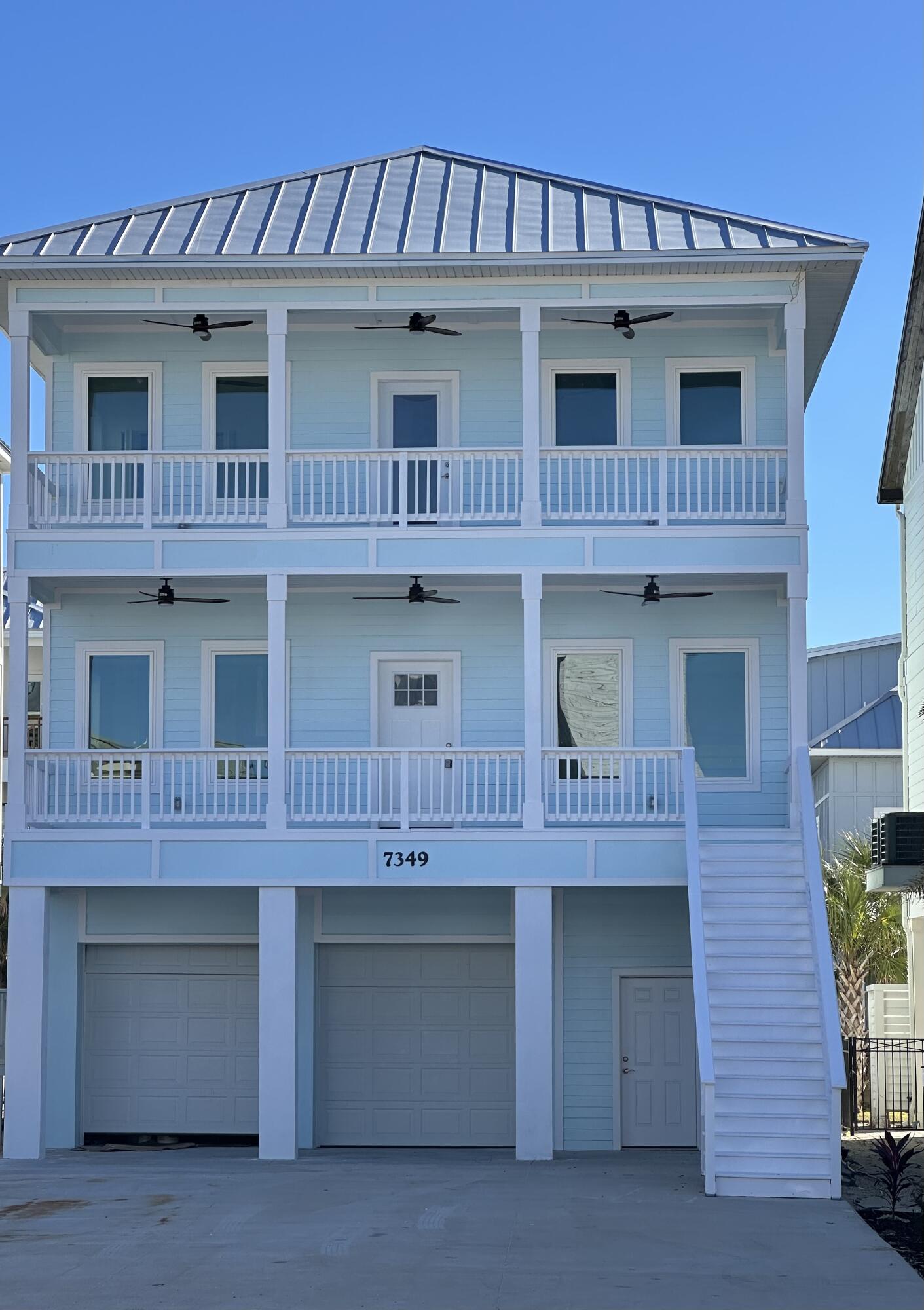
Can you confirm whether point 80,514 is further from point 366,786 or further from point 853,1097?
point 853,1097

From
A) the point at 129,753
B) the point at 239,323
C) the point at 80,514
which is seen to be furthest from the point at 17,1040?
the point at 239,323

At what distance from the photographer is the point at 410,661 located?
21312mm

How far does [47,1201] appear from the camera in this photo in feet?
51.9

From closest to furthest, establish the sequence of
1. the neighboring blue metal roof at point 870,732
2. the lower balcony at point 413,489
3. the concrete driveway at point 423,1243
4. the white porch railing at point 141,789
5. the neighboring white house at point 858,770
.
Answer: the concrete driveway at point 423,1243
the white porch railing at point 141,789
the lower balcony at point 413,489
the neighboring white house at point 858,770
the neighboring blue metal roof at point 870,732

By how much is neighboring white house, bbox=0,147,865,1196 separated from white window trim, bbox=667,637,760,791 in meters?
0.06

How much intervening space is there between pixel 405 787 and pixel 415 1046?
12.6 ft

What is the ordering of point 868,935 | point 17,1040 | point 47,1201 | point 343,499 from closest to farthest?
point 47,1201 → point 17,1040 → point 343,499 → point 868,935

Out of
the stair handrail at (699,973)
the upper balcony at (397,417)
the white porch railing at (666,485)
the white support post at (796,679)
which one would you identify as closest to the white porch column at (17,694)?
the upper balcony at (397,417)

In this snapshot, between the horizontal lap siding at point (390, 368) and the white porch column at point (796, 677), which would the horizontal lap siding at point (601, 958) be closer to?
the white porch column at point (796, 677)

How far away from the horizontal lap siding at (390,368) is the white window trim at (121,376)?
7 centimetres

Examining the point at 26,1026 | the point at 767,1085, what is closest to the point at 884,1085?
the point at 767,1085

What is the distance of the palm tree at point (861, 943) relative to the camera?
30.9m

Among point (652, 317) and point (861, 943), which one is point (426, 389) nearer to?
point (652, 317)

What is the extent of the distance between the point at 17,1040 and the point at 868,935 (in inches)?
670
